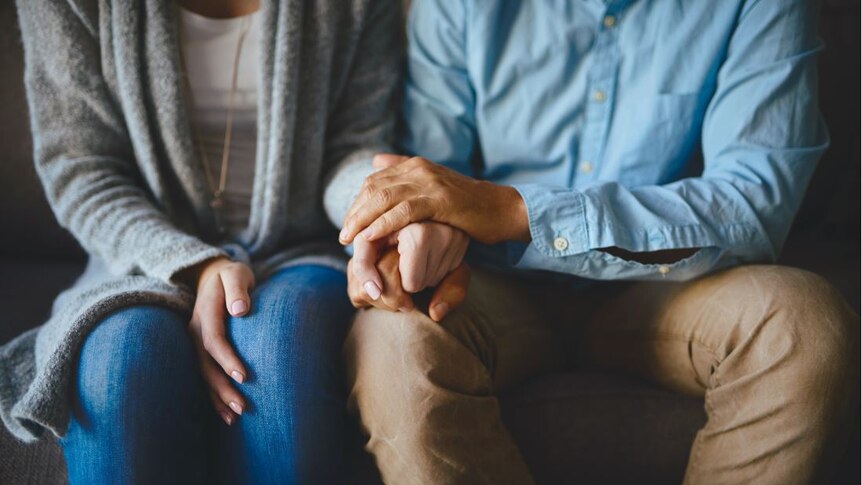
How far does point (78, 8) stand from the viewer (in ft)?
2.76

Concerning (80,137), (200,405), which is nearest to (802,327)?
(200,405)

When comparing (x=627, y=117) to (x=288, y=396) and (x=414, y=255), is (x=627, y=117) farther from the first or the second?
(x=288, y=396)

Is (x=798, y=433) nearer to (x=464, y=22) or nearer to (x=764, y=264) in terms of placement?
(x=764, y=264)

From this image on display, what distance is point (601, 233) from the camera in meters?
0.75

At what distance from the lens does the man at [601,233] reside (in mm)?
695

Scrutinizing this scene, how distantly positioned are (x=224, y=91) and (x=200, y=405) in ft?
1.46

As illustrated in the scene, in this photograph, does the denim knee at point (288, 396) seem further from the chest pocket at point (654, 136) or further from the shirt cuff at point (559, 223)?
the chest pocket at point (654, 136)

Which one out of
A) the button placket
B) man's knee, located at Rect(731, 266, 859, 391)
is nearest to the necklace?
the button placket

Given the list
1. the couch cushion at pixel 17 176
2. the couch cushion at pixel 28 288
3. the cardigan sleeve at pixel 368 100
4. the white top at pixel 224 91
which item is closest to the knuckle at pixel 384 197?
the cardigan sleeve at pixel 368 100

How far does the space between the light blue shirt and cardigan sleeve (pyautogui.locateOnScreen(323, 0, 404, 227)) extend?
3cm

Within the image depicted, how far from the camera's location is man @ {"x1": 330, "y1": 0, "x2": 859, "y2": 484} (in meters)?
0.70

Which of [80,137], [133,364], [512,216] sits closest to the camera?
[133,364]

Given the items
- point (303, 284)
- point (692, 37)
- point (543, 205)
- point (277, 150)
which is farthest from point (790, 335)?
point (277, 150)

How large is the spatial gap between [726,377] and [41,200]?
3.57ft
